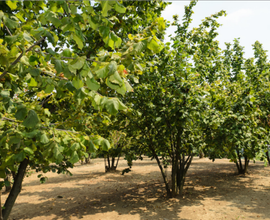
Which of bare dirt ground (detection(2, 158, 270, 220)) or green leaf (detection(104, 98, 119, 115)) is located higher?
green leaf (detection(104, 98, 119, 115))

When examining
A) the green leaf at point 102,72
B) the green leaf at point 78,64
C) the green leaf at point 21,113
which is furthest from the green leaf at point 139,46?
the green leaf at point 21,113

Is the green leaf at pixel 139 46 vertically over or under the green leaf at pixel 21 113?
over

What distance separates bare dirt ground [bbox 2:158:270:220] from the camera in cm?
677

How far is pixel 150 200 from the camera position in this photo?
27.1ft

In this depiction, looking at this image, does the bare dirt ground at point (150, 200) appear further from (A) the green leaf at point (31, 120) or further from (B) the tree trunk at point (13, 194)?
(A) the green leaf at point (31, 120)

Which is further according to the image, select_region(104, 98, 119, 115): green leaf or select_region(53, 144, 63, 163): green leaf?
select_region(53, 144, 63, 163): green leaf

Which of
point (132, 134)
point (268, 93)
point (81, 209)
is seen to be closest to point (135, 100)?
point (132, 134)

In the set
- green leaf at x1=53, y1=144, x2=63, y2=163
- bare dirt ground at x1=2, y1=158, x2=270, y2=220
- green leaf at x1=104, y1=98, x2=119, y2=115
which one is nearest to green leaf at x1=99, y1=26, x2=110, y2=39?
green leaf at x1=104, y1=98, x2=119, y2=115

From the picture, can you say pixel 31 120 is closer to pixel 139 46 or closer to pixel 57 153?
pixel 57 153

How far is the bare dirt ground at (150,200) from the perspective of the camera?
266 inches

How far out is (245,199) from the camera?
25.3ft

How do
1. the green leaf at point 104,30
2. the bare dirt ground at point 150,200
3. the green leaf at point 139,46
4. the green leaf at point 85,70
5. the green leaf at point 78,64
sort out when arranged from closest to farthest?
the green leaf at point 78,64, the green leaf at point 85,70, the green leaf at point 104,30, the green leaf at point 139,46, the bare dirt ground at point 150,200

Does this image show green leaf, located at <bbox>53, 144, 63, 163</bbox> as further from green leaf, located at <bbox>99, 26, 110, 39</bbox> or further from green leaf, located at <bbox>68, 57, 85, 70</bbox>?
green leaf, located at <bbox>99, 26, 110, 39</bbox>

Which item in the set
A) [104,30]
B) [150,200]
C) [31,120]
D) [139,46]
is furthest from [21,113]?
[150,200]
